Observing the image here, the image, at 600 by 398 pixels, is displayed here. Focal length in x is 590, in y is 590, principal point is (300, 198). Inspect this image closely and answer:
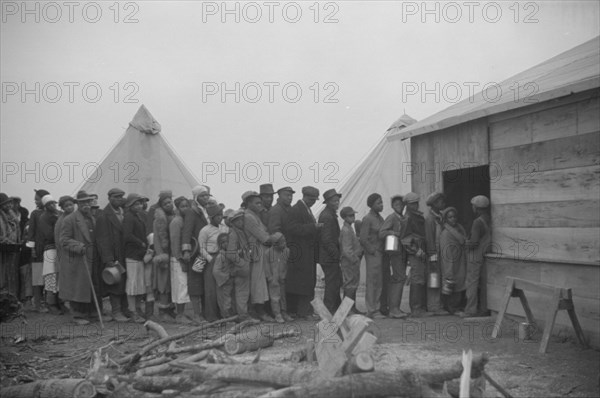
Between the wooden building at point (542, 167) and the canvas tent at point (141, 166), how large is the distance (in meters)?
7.06

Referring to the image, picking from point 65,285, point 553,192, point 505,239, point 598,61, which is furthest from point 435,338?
point 65,285

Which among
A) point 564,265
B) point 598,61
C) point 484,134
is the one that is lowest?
point 564,265

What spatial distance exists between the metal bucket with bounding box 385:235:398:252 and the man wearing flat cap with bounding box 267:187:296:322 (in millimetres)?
1381

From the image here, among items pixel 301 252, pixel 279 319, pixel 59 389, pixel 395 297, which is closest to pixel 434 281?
pixel 395 297

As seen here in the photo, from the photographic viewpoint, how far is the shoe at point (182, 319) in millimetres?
7842

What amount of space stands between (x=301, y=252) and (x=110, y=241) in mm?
2646

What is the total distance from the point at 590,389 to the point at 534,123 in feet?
10.4

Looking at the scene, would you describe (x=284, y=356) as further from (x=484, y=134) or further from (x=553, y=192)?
(x=484, y=134)

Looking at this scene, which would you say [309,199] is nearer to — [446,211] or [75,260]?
[446,211]

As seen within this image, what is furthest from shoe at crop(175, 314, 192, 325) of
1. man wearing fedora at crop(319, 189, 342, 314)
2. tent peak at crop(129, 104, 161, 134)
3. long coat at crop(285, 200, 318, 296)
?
tent peak at crop(129, 104, 161, 134)

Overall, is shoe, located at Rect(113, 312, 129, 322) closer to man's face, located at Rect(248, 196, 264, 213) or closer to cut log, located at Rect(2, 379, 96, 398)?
man's face, located at Rect(248, 196, 264, 213)

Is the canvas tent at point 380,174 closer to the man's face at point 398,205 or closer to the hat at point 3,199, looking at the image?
the man's face at point 398,205

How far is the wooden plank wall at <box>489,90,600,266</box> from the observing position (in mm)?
5953

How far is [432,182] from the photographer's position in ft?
28.7
